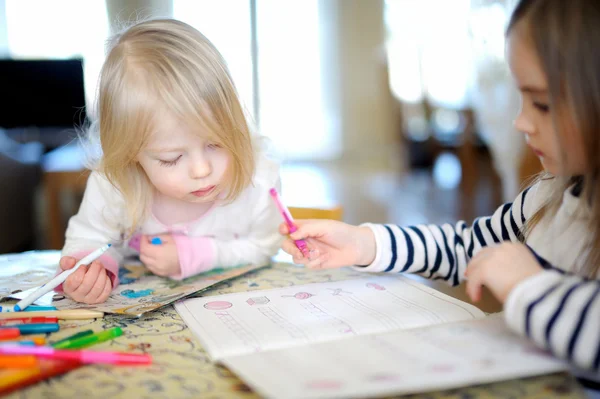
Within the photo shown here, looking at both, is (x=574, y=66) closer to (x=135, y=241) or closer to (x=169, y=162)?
(x=169, y=162)

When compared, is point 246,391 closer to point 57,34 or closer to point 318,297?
point 318,297

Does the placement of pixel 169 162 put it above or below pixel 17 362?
above

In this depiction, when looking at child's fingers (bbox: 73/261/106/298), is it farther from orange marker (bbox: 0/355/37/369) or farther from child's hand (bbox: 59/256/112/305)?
orange marker (bbox: 0/355/37/369)

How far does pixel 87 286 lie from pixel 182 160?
21 cm

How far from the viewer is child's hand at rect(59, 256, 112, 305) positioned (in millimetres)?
734

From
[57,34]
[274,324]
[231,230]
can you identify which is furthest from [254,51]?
[274,324]

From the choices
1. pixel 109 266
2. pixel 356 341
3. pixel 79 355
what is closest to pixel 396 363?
pixel 356 341

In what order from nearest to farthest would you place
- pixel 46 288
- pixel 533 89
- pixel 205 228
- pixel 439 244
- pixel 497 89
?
pixel 533 89
pixel 46 288
pixel 439 244
pixel 205 228
pixel 497 89

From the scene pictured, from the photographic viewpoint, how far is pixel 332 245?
79 centimetres

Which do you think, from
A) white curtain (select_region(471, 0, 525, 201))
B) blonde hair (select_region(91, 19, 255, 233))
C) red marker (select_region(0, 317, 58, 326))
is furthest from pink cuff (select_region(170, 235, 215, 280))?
white curtain (select_region(471, 0, 525, 201))

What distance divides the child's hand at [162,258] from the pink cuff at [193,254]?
0.03 ft

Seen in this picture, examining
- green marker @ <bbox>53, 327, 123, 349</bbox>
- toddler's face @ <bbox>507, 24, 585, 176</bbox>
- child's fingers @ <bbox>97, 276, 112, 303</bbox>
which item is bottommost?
child's fingers @ <bbox>97, 276, 112, 303</bbox>

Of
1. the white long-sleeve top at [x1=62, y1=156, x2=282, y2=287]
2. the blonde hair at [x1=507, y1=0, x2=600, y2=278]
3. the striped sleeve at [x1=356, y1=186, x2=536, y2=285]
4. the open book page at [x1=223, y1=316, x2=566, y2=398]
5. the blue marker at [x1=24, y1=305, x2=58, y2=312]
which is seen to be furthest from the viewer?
the white long-sleeve top at [x1=62, y1=156, x2=282, y2=287]

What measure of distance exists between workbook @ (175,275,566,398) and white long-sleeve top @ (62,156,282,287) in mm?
190
